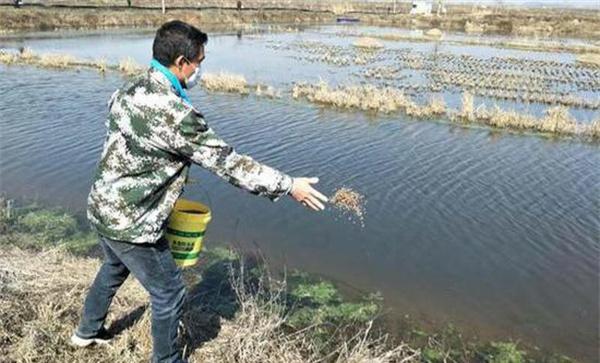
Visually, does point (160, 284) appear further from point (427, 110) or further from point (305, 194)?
point (427, 110)

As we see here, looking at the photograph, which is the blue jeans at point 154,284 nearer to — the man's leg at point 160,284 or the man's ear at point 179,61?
the man's leg at point 160,284

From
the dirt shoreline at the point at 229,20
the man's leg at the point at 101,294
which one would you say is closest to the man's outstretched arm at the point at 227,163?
the man's leg at the point at 101,294

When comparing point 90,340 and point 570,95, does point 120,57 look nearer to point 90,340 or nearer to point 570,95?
point 570,95

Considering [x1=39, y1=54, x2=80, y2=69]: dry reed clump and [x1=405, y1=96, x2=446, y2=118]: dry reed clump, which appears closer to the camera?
[x1=405, y1=96, x2=446, y2=118]: dry reed clump

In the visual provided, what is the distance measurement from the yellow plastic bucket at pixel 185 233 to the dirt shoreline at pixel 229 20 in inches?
1371

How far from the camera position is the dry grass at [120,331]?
361cm

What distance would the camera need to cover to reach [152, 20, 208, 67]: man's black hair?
9.28 feet

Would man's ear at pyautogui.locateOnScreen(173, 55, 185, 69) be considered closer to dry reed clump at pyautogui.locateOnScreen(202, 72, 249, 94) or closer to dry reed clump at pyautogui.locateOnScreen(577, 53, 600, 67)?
dry reed clump at pyautogui.locateOnScreen(202, 72, 249, 94)

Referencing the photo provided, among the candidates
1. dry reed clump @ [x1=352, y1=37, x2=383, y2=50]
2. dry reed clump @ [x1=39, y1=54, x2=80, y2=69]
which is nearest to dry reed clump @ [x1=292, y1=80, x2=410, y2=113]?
dry reed clump @ [x1=39, y1=54, x2=80, y2=69]

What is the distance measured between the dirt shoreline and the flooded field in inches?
736

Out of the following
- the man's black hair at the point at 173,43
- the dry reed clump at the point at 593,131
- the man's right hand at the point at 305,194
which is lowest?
the dry reed clump at the point at 593,131

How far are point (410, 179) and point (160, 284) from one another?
7.23 metres

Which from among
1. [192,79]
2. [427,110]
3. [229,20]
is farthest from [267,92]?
[229,20]

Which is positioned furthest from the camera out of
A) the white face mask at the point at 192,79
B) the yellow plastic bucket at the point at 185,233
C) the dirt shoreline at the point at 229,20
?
the dirt shoreline at the point at 229,20
